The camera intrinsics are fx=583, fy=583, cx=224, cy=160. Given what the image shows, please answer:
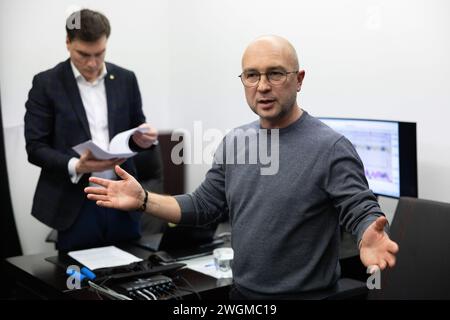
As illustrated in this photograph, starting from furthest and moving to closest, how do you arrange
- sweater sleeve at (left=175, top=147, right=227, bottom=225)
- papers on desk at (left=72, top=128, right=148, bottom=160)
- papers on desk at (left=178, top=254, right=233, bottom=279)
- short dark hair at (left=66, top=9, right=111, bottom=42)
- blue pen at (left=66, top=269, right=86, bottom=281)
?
short dark hair at (left=66, top=9, right=111, bottom=42)
papers on desk at (left=72, top=128, right=148, bottom=160)
papers on desk at (left=178, top=254, right=233, bottom=279)
blue pen at (left=66, top=269, right=86, bottom=281)
sweater sleeve at (left=175, top=147, right=227, bottom=225)

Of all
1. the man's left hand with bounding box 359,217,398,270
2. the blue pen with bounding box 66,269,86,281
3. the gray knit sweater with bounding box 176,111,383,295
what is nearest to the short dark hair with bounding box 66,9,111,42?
the blue pen with bounding box 66,269,86,281

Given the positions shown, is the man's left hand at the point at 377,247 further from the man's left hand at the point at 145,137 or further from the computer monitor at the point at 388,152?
the man's left hand at the point at 145,137

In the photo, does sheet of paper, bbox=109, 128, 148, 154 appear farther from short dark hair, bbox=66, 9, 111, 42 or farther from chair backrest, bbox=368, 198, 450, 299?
chair backrest, bbox=368, 198, 450, 299

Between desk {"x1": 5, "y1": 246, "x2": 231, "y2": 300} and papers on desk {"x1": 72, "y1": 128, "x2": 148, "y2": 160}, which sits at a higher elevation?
papers on desk {"x1": 72, "y1": 128, "x2": 148, "y2": 160}

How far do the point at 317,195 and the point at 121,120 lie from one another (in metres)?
1.35

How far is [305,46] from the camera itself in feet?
10.6

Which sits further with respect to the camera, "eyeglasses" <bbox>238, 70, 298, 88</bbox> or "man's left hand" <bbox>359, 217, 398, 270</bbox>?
"eyeglasses" <bbox>238, 70, 298, 88</bbox>

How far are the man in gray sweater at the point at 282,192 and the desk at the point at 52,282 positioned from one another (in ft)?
0.67

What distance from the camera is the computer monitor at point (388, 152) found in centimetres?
252

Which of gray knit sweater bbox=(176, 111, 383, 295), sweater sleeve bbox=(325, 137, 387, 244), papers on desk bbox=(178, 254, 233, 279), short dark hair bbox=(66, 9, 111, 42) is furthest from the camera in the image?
short dark hair bbox=(66, 9, 111, 42)

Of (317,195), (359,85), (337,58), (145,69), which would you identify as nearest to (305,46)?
(337,58)

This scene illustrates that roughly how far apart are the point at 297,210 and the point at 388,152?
111 centimetres

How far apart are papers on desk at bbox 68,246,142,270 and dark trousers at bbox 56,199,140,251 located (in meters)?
0.16

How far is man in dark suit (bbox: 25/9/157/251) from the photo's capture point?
2.55 m
